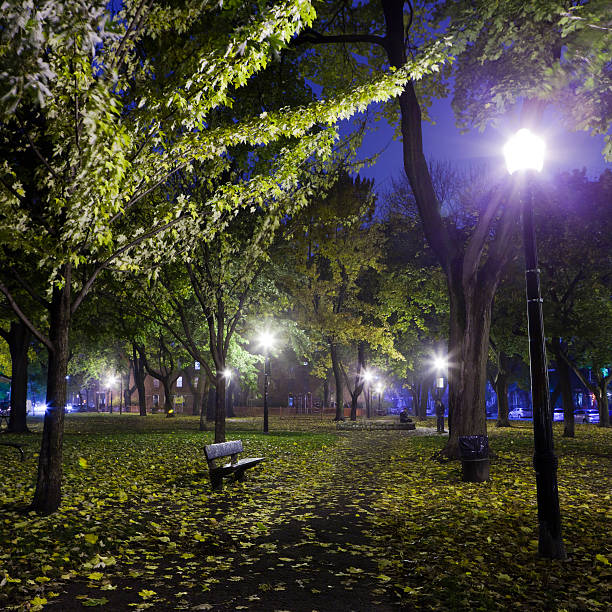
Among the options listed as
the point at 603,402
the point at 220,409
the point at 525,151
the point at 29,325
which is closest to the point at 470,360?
the point at 525,151

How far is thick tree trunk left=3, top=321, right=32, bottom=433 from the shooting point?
22688mm

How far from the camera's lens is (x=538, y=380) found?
613 cm

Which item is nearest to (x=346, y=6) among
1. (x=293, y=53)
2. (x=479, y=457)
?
(x=293, y=53)

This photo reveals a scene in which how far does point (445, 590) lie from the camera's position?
195 inches

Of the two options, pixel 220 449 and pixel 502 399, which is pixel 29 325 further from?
Answer: pixel 502 399

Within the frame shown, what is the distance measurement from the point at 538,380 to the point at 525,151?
2667mm

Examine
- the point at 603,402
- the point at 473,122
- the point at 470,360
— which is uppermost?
the point at 473,122

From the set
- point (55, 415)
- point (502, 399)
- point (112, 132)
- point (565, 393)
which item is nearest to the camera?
point (112, 132)

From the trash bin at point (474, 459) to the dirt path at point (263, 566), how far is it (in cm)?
221

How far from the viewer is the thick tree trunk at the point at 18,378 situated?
2269 cm

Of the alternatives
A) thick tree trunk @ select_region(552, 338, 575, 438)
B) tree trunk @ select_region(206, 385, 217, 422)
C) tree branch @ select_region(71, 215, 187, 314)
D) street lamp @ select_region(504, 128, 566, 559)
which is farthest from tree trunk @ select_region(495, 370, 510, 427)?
tree branch @ select_region(71, 215, 187, 314)

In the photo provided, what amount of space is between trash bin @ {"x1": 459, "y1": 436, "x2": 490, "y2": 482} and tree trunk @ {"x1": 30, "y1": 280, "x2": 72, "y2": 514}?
735 cm

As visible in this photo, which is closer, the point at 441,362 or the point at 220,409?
the point at 220,409

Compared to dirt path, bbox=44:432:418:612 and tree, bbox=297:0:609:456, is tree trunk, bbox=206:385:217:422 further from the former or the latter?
dirt path, bbox=44:432:418:612
